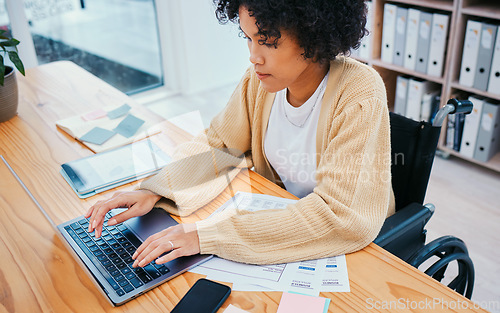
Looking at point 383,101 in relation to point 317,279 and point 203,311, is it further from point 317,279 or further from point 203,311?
point 203,311

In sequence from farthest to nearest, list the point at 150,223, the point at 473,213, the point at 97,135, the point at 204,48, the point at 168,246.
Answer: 1. the point at 204,48
2. the point at 473,213
3. the point at 97,135
4. the point at 150,223
5. the point at 168,246

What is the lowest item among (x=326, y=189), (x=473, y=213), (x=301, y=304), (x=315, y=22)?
(x=473, y=213)

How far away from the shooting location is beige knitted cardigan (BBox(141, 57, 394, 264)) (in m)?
0.95

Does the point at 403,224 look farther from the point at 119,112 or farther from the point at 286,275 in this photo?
the point at 119,112

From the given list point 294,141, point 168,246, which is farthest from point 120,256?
point 294,141

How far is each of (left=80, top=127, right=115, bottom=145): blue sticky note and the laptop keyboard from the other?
405 millimetres

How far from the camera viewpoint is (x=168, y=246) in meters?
0.94

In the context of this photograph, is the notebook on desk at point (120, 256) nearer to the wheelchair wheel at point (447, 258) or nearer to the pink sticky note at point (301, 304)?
the pink sticky note at point (301, 304)

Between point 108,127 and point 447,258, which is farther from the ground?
point 108,127

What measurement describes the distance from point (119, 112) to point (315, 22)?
849mm

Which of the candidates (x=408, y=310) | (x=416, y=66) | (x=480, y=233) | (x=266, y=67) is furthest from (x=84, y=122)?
(x=416, y=66)

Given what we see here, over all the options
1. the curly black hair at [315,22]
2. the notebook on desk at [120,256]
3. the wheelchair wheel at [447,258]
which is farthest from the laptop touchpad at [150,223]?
the wheelchair wheel at [447,258]

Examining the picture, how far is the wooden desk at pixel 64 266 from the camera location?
2.74 feet

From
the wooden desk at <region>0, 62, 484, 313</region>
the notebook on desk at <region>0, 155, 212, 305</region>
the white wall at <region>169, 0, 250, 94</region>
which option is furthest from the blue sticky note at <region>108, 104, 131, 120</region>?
the white wall at <region>169, 0, 250, 94</region>
